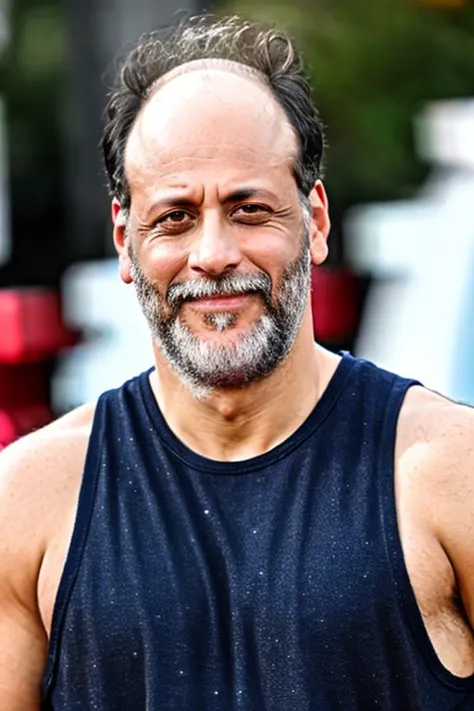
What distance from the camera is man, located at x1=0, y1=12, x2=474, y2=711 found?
310 centimetres

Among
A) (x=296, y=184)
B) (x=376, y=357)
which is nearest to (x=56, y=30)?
(x=376, y=357)

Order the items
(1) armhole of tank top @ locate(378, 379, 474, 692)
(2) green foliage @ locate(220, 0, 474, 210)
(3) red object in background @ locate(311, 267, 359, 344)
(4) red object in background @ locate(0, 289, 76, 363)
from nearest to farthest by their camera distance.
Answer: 1. (1) armhole of tank top @ locate(378, 379, 474, 692)
2. (4) red object in background @ locate(0, 289, 76, 363)
3. (3) red object in background @ locate(311, 267, 359, 344)
4. (2) green foliage @ locate(220, 0, 474, 210)

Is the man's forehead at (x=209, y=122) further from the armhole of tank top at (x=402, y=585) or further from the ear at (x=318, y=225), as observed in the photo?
the armhole of tank top at (x=402, y=585)

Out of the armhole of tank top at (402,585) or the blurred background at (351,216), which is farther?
the blurred background at (351,216)

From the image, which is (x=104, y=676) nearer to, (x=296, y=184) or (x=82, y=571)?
(x=82, y=571)

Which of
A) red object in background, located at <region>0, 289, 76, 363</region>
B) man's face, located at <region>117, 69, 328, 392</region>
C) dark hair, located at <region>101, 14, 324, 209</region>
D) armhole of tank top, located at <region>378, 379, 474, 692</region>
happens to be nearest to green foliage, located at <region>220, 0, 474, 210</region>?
red object in background, located at <region>0, 289, 76, 363</region>

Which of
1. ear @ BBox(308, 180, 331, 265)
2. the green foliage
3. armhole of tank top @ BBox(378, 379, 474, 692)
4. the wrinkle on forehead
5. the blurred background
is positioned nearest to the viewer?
armhole of tank top @ BBox(378, 379, 474, 692)

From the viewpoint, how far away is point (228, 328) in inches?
124

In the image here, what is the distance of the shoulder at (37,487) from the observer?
326 centimetres

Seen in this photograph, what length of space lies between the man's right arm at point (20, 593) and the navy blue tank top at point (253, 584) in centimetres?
5

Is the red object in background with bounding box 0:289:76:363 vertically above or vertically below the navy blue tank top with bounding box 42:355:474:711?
below

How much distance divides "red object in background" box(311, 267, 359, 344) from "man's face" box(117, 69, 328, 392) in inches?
161

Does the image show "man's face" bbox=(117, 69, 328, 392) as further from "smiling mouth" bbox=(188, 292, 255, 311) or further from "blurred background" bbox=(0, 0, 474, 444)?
"blurred background" bbox=(0, 0, 474, 444)

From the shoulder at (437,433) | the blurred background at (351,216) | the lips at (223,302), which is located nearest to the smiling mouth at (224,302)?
the lips at (223,302)
